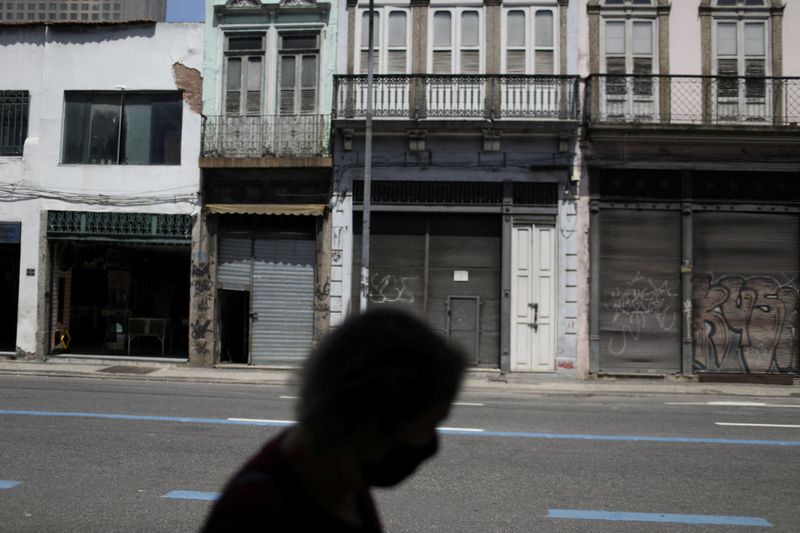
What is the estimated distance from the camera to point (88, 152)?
1809 centimetres

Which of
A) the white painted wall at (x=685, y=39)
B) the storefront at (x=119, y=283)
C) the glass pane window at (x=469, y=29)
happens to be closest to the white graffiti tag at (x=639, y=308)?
the white painted wall at (x=685, y=39)

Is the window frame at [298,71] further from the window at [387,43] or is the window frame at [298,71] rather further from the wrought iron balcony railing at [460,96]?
the window at [387,43]

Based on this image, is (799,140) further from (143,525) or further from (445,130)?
(143,525)

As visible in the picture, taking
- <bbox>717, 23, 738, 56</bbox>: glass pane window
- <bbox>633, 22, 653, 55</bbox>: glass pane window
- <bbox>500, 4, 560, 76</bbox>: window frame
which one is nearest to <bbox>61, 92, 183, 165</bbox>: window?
<bbox>500, 4, 560, 76</bbox>: window frame

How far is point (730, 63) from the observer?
16.8 meters

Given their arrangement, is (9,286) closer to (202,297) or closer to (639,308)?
(202,297)

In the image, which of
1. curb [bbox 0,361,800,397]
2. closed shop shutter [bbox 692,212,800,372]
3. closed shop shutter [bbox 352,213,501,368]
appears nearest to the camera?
curb [bbox 0,361,800,397]

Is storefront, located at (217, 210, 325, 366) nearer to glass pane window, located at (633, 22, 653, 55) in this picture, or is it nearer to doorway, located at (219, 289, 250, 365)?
doorway, located at (219, 289, 250, 365)

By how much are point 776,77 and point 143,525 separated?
16.8 m

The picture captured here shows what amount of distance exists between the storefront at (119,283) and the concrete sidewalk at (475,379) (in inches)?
50.8

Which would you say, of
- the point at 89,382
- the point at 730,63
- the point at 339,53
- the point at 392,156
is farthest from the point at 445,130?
the point at 89,382

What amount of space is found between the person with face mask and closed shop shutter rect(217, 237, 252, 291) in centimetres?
1632

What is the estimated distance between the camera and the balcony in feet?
56.0

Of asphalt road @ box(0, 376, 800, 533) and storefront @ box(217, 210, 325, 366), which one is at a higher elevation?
storefront @ box(217, 210, 325, 366)
